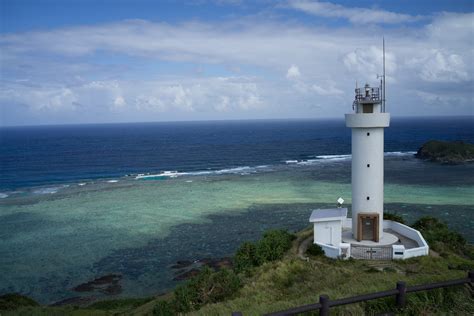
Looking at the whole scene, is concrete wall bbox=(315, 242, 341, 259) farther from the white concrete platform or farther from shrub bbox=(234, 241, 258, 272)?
shrub bbox=(234, 241, 258, 272)

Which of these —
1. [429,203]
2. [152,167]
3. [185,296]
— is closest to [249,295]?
[185,296]

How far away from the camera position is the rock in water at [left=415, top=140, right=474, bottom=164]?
66.9 m

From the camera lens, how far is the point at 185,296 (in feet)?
45.3

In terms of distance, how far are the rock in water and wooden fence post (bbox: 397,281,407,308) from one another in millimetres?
67098

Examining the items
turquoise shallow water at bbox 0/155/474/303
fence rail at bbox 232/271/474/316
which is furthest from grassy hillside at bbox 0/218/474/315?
turquoise shallow water at bbox 0/155/474/303

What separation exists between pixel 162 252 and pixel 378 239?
14.5 m

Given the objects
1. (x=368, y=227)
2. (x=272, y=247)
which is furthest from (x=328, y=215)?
(x=272, y=247)

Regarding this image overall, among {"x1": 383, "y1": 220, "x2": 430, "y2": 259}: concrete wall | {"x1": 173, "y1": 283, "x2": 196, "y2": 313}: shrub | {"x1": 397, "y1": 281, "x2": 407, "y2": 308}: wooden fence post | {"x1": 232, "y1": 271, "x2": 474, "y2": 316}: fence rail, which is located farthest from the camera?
{"x1": 383, "y1": 220, "x2": 430, "y2": 259}: concrete wall

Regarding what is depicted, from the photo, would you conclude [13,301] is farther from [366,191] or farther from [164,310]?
[366,191]

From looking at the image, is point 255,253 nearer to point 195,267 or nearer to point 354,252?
point 354,252

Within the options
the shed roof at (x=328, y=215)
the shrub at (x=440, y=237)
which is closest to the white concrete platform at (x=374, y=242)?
the shed roof at (x=328, y=215)

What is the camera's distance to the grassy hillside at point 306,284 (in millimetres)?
7434

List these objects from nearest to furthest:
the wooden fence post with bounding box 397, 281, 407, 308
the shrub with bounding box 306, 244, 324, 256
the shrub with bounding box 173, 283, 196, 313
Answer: the wooden fence post with bounding box 397, 281, 407, 308 < the shrub with bounding box 173, 283, 196, 313 < the shrub with bounding box 306, 244, 324, 256

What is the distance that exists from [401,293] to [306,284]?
6.76 metres
